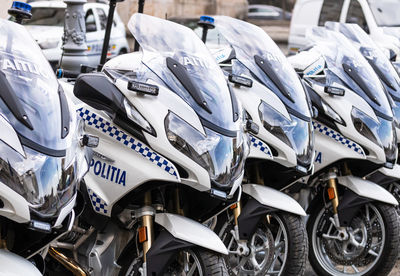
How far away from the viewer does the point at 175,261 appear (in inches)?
183

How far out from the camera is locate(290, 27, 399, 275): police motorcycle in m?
6.18

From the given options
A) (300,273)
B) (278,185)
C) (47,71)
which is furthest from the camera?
(278,185)

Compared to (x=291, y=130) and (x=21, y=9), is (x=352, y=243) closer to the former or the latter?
(x=291, y=130)

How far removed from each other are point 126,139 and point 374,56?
3.12m

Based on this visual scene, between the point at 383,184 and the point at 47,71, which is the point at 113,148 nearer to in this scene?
the point at 47,71

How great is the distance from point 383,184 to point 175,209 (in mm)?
2546

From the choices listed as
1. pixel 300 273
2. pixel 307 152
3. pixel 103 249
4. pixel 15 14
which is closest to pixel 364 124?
pixel 307 152

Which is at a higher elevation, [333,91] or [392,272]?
[333,91]

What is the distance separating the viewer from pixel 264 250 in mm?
5492

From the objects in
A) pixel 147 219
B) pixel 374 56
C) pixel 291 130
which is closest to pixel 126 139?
pixel 147 219

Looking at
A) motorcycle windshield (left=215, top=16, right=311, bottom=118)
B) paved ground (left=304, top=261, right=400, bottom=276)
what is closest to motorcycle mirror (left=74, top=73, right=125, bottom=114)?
motorcycle windshield (left=215, top=16, right=311, bottom=118)

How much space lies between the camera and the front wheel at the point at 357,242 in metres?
6.14

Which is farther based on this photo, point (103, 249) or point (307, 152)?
point (307, 152)

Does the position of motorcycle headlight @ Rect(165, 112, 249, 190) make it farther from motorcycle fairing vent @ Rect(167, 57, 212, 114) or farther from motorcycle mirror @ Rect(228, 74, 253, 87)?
motorcycle mirror @ Rect(228, 74, 253, 87)
